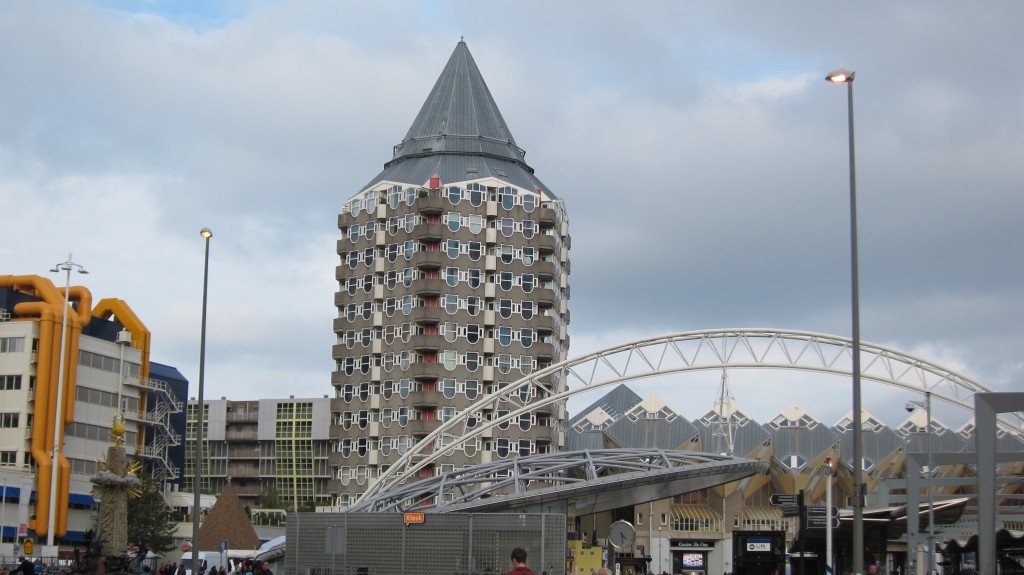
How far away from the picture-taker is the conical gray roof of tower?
118375 millimetres

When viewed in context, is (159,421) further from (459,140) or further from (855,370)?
(855,370)

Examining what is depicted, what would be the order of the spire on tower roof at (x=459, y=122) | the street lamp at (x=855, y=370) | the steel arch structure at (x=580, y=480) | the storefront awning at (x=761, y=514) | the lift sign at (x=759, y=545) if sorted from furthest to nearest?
the storefront awning at (x=761, y=514), the spire on tower roof at (x=459, y=122), the steel arch structure at (x=580, y=480), the lift sign at (x=759, y=545), the street lamp at (x=855, y=370)

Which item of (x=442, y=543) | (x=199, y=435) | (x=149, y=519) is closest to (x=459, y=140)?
(x=149, y=519)

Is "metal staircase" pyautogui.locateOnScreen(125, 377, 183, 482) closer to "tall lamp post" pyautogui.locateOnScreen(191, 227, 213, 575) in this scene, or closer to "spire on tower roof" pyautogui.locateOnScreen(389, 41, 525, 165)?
"spire on tower roof" pyautogui.locateOnScreen(389, 41, 525, 165)

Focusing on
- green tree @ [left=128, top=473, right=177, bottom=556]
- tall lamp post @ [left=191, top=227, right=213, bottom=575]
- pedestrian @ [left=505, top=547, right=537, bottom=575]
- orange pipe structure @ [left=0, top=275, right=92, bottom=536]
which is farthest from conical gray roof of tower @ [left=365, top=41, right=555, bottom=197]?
pedestrian @ [left=505, top=547, right=537, bottom=575]

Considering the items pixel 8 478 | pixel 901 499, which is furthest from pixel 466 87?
pixel 901 499

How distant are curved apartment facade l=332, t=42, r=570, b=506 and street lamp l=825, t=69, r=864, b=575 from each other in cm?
7819

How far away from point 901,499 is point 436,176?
2098 inches

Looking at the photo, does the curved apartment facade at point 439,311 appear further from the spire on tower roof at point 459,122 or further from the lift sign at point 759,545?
the lift sign at point 759,545

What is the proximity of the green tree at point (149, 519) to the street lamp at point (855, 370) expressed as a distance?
69957mm

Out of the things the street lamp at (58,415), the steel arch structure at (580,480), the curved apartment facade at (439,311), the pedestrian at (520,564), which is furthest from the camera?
the curved apartment facade at (439,311)

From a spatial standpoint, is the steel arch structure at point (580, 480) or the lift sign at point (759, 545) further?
the steel arch structure at point (580, 480)

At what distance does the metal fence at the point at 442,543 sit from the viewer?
3203 centimetres

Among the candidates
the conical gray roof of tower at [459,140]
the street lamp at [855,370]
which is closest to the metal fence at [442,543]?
the street lamp at [855,370]
